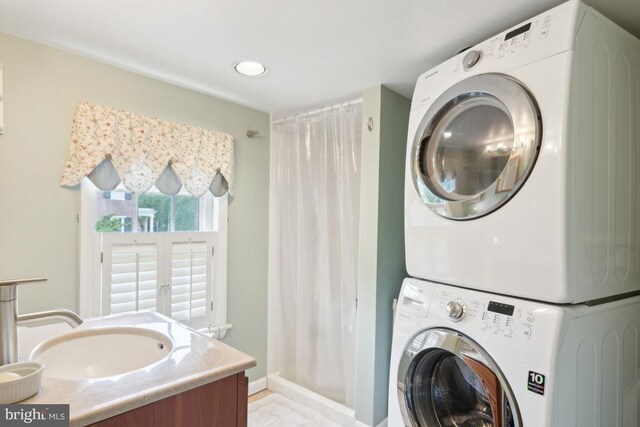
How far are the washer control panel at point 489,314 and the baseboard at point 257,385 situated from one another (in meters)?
1.82

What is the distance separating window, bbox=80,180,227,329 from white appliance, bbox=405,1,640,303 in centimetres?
148

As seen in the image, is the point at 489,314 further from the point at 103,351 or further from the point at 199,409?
the point at 103,351

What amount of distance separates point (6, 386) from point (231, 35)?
56.6 inches

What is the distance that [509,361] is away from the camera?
43.4 inches

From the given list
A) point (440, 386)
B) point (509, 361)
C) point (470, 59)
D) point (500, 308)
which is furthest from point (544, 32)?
point (440, 386)

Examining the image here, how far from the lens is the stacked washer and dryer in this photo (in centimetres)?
107

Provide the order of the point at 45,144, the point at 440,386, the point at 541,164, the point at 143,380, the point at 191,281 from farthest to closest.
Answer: the point at 191,281, the point at 45,144, the point at 440,386, the point at 541,164, the point at 143,380

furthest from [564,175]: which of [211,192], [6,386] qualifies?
[211,192]

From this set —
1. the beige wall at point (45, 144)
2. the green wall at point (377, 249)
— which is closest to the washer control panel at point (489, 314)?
the green wall at point (377, 249)

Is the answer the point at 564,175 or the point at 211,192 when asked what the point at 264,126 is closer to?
the point at 211,192

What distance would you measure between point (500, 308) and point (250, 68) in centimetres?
165

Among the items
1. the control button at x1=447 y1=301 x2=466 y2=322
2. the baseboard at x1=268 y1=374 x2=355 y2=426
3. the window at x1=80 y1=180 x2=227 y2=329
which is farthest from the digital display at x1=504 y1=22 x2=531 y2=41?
the baseboard at x1=268 y1=374 x2=355 y2=426

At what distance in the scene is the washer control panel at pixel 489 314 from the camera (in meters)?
1.10

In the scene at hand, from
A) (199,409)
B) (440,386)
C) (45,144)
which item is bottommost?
(440,386)
